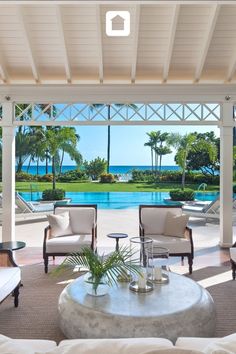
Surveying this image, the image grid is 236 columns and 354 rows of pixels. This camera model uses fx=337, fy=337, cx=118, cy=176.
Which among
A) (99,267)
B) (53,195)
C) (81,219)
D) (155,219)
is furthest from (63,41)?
(53,195)

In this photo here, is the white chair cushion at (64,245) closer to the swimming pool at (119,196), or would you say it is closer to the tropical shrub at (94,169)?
the swimming pool at (119,196)

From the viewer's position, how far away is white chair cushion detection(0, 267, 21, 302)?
3512mm

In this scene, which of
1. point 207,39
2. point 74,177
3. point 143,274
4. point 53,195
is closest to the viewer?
point 143,274

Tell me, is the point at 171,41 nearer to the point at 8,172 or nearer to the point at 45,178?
the point at 8,172

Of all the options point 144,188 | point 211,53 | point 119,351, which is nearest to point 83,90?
point 211,53

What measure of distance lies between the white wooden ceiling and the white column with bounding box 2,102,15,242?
26.1 inches

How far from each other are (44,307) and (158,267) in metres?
1.46

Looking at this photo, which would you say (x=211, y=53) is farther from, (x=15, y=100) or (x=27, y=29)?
(x=15, y=100)

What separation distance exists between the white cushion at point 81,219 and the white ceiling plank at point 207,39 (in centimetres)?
325

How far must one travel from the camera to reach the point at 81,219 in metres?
6.15

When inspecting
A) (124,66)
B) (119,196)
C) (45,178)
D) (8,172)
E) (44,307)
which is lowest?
A: (44,307)

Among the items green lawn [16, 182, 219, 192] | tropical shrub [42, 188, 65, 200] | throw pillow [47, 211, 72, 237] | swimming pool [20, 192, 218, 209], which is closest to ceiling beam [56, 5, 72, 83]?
throw pillow [47, 211, 72, 237]

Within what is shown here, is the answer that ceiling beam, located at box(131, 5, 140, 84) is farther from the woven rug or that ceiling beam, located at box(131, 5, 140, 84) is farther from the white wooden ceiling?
the woven rug

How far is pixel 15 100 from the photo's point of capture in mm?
6707
